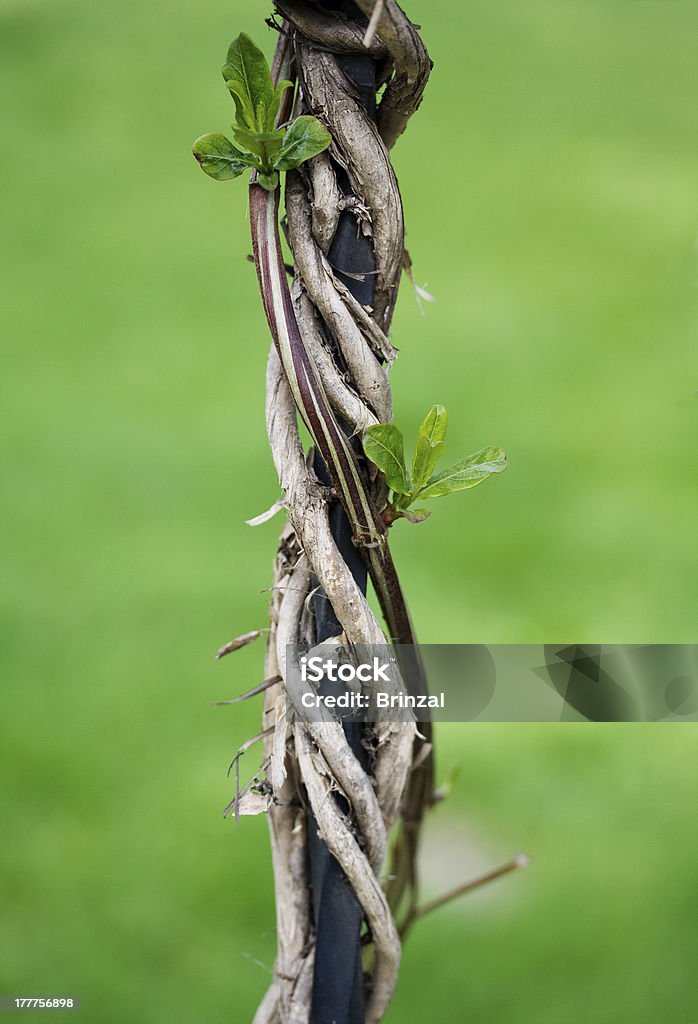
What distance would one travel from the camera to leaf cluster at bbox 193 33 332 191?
0.87ft

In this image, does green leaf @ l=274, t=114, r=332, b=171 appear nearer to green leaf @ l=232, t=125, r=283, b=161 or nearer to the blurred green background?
green leaf @ l=232, t=125, r=283, b=161

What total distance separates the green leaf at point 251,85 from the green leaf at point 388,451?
9 centimetres

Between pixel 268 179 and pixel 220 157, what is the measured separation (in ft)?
0.05

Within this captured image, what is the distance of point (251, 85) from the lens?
0.88 ft

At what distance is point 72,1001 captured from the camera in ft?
2.02

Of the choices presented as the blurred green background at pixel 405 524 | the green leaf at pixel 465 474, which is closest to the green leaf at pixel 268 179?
the green leaf at pixel 465 474

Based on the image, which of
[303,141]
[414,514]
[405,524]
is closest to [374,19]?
[303,141]

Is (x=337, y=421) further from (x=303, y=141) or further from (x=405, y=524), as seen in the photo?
(x=405, y=524)

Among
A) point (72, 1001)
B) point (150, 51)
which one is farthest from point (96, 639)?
point (150, 51)

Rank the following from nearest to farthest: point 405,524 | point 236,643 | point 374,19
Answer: point 374,19 → point 236,643 → point 405,524

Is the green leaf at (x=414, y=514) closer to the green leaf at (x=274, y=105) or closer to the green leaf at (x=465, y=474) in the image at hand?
the green leaf at (x=465, y=474)

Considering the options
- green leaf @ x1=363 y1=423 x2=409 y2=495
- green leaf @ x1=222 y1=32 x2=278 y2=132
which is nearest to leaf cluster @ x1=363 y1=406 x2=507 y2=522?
green leaf @ x1=363 y1=423 x2=409 y2=495

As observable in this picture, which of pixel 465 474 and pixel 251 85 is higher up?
pixel 251 85

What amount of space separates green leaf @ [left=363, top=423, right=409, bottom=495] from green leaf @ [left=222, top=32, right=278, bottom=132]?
0.31 feet
